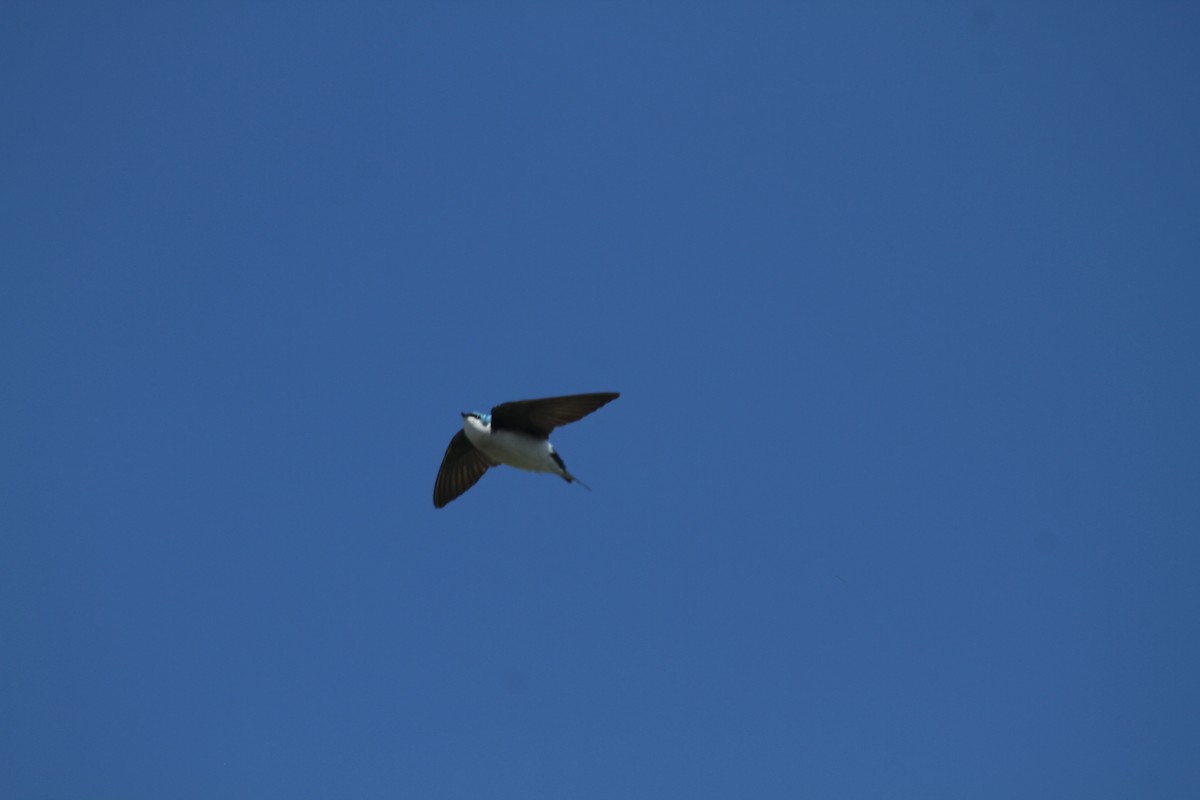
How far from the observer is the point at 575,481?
7547mm

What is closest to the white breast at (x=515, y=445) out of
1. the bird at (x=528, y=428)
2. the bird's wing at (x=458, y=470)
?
the bird at (x=528, y=428)

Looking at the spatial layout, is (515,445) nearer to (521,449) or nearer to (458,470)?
(521,449)

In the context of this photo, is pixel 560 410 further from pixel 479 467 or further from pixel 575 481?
pixel 479 467

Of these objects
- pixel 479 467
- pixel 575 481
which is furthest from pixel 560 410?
pixel 479 467

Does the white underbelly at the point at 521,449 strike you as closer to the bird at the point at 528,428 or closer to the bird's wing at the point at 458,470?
the bird at the point at 528,428

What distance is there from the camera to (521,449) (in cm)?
750

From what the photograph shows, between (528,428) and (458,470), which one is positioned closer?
(528,428)

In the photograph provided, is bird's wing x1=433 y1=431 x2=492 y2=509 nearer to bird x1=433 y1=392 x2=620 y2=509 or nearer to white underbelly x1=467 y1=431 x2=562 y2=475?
bird x1=433 y1=392 x2=620 y2=509

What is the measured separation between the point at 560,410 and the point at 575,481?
0.51 meters

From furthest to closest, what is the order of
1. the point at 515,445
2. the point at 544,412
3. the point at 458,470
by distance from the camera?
1. the point at 458,470
2. the point at 515,445
3. the point at 544,412

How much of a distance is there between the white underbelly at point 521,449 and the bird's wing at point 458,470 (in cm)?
51

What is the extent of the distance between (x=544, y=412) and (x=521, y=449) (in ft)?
1.01

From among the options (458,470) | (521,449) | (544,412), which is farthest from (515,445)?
(458,470)

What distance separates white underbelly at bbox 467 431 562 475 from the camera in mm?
7465
